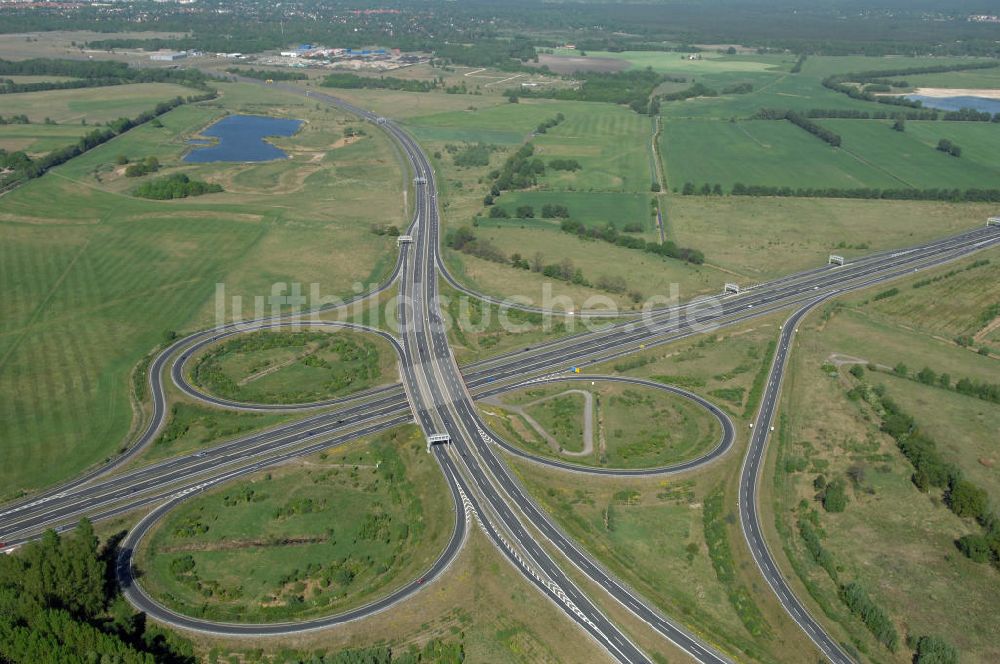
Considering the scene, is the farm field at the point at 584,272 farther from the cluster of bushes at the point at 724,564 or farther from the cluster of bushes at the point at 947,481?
the cluster of bushes at the point at 724,564

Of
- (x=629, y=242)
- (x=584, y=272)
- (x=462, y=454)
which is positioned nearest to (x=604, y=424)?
(x=462, y=454)

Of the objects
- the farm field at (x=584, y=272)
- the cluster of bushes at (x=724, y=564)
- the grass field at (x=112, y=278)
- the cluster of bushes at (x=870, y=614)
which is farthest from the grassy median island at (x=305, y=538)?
the farm field at (x=584, y=272)

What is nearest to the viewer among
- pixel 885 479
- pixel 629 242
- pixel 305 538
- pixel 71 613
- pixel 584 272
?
pixel 71 613

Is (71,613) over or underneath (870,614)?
underneath

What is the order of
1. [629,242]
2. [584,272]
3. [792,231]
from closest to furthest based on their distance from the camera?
[584,272]
[629,242]
[792,231]

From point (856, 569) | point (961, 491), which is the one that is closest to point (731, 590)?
point (856, 569)

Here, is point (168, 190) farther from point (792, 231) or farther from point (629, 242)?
point (792, 231)

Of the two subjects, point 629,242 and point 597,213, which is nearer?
point 629,242
